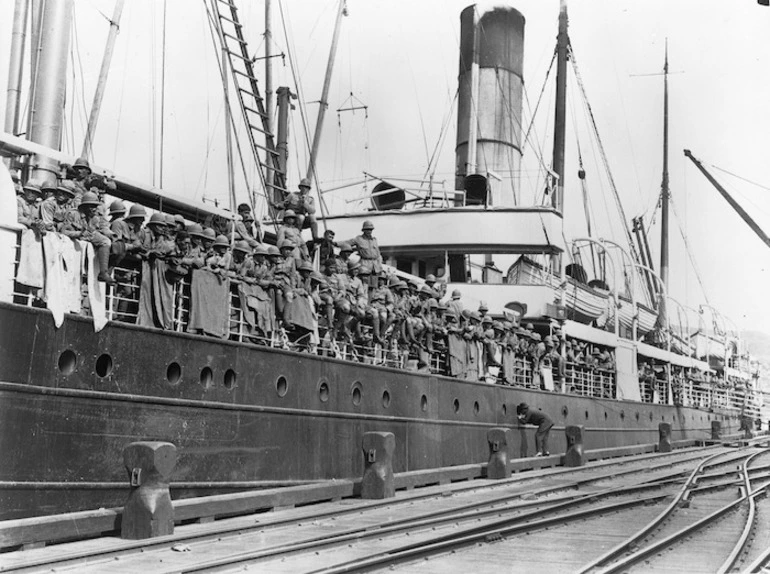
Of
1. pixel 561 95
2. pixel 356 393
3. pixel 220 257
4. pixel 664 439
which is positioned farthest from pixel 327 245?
pixel 561 95

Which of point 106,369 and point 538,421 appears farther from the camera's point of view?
point 538,421

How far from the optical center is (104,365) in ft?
28.6

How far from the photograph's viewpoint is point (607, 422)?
2377 centimetres

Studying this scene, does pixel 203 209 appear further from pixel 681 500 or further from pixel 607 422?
pixel 607 422

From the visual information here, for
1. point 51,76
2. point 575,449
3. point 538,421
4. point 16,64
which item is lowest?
point 575,449

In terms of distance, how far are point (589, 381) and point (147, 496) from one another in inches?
708

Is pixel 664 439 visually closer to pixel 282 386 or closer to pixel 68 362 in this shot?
pixel 282 386

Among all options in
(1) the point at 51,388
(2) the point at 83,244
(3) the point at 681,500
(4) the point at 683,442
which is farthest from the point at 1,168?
(4) the point at 683,442

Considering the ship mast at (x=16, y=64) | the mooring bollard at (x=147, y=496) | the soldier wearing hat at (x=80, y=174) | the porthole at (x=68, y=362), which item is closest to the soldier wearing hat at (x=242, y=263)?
the soldier wearing hat at (x=80, y=174)

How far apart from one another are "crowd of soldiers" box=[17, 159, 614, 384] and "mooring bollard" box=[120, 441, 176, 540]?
69.0 inches

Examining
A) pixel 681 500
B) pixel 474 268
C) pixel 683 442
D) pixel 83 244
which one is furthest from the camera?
pixel 683 442

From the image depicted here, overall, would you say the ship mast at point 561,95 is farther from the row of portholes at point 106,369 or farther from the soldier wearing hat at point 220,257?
the row of portholes at point 106,369

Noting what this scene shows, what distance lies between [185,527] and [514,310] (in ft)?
45.7

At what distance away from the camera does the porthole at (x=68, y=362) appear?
8238mm
